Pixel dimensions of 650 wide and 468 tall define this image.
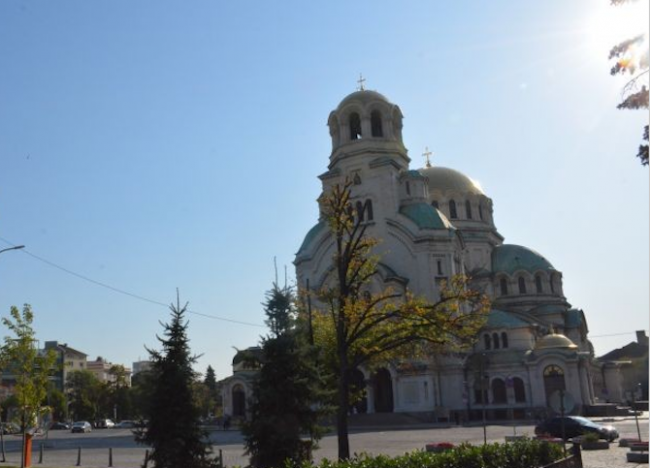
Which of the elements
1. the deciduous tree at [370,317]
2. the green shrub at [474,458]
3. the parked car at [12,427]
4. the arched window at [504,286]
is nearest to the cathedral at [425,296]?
the arched window at [504,286]

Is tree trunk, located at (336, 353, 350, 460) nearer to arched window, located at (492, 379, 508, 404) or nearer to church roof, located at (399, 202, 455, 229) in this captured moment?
church roof, located at (399, 202, 455, 229)

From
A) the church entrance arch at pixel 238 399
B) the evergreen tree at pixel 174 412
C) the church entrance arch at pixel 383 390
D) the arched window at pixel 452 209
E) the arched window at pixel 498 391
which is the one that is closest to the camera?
the evergreen tree at pixel 174 412

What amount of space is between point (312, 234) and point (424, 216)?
11.7 m

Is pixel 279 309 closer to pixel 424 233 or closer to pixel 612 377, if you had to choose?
pixel 424 233

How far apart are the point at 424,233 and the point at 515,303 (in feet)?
63.9

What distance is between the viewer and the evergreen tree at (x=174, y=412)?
17141 millimetres

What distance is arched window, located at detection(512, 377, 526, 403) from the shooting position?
6003 centimetres

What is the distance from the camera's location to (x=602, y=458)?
24.5 meters

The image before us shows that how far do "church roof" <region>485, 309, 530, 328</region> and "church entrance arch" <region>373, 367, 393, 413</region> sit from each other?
37.1 ft

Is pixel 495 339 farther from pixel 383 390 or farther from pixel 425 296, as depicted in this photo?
pixel 425 296

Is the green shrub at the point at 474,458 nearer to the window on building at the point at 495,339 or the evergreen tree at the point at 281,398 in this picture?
the evergreen tree at the point at 281,398

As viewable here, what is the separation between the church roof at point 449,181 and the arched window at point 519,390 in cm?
2439

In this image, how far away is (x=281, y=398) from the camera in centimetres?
1858

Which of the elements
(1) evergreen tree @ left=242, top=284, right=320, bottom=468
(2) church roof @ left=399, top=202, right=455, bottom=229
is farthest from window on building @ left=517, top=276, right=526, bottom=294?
(1) evergreen tree @ left=242, top=284, right=320, bottom=468
